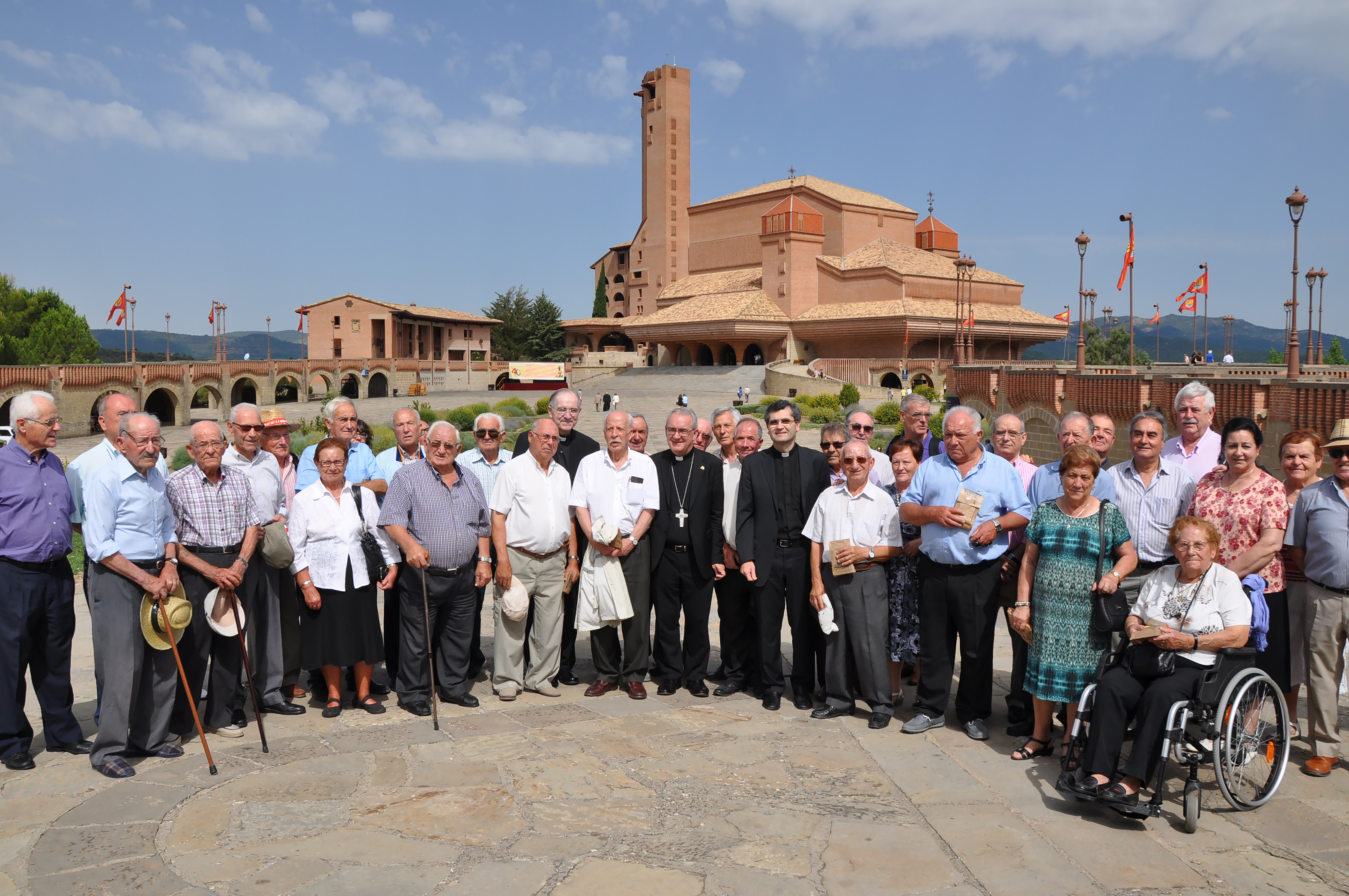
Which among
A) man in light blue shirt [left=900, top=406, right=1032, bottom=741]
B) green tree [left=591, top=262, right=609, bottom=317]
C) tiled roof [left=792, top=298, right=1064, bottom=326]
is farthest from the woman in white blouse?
green tree [left=591, top=262, right=609, bottom=317]

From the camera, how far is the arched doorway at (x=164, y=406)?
42.3 metres

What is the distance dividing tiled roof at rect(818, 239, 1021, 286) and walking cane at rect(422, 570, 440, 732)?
141 feet

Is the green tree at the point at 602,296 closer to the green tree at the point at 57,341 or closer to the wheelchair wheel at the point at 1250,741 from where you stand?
the green tree at the point at 57,341

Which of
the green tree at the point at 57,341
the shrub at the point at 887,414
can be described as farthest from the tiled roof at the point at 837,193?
the green tree at the point at 57,341

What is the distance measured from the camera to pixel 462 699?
215 inches

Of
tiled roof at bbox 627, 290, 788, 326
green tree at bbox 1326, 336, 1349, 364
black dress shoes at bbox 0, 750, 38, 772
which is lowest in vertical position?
black dress shoes at bbox 0, 750, 38, 772

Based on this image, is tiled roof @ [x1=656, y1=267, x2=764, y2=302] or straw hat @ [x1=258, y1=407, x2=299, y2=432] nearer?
Answer: straw hat @ [x1=258, y1=407, x2=299, y2=432]

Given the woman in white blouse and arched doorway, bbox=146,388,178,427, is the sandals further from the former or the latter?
arched doorway, bbox=146,388,178,427

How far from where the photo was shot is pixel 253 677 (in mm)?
5148

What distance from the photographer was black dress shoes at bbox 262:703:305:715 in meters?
5.31

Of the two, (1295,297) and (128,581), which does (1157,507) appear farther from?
(1295,297)

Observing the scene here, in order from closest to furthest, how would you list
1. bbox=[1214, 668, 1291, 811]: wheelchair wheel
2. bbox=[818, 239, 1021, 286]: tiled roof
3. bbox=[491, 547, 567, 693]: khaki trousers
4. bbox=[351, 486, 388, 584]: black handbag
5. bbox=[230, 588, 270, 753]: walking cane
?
bbox=[1214, 668, 1291, 811]: wheelchair wheel < bbox=[230, 588, 270, 753]: walking cane < bbox=[351, 486, 388, 584]: black handbag < bbox=[491, 547, 567, 693]: khaki trousers < bbox=[818, 239, 1021, 286]: tiled roof

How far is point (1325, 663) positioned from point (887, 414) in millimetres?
24096

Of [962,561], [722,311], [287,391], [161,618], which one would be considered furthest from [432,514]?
[287,391]
